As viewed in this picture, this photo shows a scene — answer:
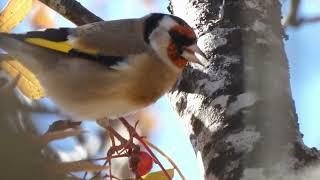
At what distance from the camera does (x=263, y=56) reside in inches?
72.6

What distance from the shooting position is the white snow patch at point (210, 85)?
5.87 feet

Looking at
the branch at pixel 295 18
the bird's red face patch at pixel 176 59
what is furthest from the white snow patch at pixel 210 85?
the branch at pixel 295 18

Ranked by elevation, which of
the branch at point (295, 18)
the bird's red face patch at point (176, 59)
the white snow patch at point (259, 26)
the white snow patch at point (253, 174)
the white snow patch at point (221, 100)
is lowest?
the bird's red face patch at point (176, 59)

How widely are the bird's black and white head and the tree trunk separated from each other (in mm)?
49

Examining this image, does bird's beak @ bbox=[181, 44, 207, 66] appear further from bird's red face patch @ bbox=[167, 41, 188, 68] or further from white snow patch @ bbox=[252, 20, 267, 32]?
white snow patch @ bbox=[252, 20, 267, 32]

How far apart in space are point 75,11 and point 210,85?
83 centimetres

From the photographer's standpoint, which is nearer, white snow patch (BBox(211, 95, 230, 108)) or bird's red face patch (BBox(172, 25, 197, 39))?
white snow patch (BBox(211, 95, 230, 108))

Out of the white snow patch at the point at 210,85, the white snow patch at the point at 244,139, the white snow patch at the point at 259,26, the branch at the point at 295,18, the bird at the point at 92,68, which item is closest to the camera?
the white snow patch at the point at 244,139

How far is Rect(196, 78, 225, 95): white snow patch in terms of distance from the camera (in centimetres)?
179

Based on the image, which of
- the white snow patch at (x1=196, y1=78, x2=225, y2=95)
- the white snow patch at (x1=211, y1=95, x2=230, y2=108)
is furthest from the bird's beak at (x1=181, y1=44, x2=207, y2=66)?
the white snow patch at (x1=211, y1=95, x2=230, y2=108)

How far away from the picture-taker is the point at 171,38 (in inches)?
92.5

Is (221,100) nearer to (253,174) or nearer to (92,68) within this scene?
(253,174)

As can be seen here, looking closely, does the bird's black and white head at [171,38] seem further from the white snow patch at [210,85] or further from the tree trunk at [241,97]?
the white snow patch at [210,85]

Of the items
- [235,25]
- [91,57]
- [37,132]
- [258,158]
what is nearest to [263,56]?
[235,25]
